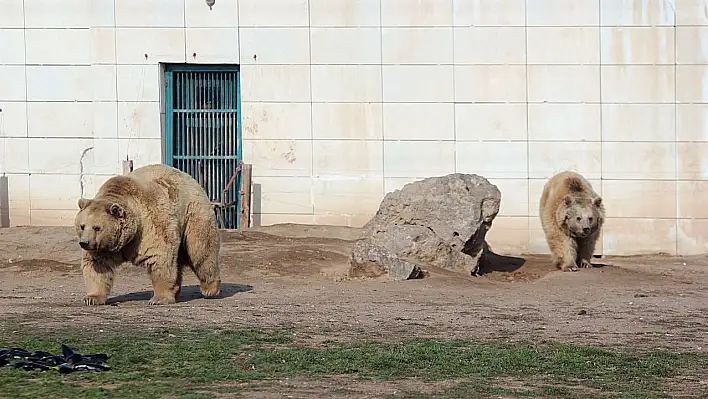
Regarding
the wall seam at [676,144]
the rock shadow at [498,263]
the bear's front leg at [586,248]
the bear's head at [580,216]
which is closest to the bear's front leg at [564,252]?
the bear's head at [580,216]

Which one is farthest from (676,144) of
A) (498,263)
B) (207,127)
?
(207,127)

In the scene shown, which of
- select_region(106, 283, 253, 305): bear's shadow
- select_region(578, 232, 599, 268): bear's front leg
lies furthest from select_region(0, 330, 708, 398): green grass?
select_region(578, 232, 599, 268): bear's front leg

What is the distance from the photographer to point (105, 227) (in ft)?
36.1

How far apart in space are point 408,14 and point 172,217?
814 centimetres

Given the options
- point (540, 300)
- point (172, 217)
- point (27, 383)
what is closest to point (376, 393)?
point (27, 383)

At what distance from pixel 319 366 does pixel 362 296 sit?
4.40 m

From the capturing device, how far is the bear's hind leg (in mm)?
11883

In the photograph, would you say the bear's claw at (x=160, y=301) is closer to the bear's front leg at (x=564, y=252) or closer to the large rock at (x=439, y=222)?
the large rock at (x=439, y=222)

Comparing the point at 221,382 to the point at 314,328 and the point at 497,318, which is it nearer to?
the point at 314,328

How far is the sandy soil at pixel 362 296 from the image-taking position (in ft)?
33.3

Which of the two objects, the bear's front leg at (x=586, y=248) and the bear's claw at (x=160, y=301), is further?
the bear's front leg at (x=586, y=248)

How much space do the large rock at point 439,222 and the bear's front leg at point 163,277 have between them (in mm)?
3215

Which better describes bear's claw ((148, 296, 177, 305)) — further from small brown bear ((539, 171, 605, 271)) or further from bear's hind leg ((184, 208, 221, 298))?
small brown bear ((539, 171, 605, 271))

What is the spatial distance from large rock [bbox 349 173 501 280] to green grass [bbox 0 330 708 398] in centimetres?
520
